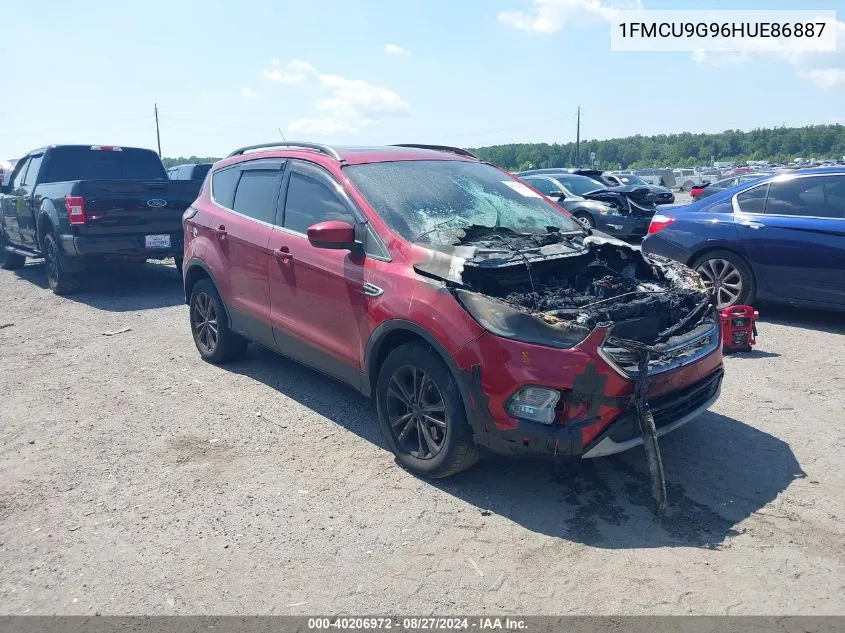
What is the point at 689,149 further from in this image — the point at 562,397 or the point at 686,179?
the point at 562,397

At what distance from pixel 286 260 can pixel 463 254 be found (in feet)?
5.37

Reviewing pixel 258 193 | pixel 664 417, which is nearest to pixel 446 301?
pixel 664 417

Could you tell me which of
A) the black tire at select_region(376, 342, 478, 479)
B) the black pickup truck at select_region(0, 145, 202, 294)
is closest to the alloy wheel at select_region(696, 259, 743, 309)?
the black tire at select_region(376, 342, 478, 479)

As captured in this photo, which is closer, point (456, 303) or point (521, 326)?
point (521, 326)

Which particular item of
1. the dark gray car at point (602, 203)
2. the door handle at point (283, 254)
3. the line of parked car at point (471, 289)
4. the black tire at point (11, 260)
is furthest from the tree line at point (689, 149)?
the door handle at point (283, 254)

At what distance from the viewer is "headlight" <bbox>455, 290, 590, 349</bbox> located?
3510 mm

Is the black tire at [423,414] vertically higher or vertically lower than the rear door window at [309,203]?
lower

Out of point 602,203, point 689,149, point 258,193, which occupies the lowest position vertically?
point 602,203

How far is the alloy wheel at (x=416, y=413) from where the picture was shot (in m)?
3.97

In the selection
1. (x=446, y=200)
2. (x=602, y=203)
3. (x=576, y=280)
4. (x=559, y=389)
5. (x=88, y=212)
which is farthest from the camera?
(x=602, y=203)

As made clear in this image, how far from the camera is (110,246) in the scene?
9.48 m

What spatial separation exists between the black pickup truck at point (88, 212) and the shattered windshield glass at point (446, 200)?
5847 mm

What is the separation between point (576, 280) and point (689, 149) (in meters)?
105

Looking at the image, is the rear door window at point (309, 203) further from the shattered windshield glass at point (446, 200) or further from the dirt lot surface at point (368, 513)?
the dirt lot surface at point (368, 513)
